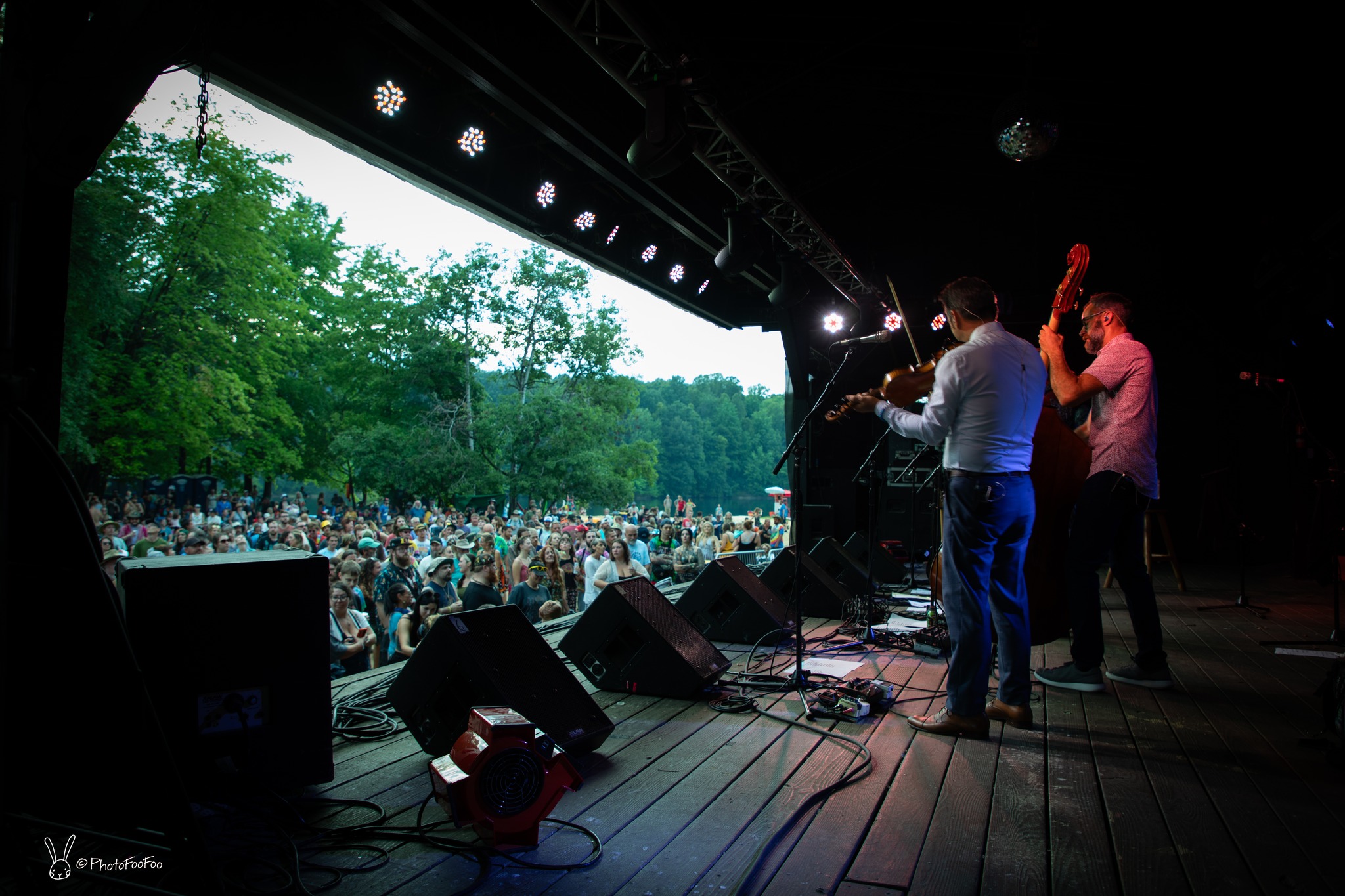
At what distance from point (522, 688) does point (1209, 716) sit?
100 inches

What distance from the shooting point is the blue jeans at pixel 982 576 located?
2496mm

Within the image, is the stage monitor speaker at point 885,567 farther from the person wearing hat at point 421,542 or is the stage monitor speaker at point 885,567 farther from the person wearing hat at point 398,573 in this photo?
the person wearing hat at point 421,542

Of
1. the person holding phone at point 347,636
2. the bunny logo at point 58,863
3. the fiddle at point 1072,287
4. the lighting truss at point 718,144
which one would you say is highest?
the lighting truss at point 718,144

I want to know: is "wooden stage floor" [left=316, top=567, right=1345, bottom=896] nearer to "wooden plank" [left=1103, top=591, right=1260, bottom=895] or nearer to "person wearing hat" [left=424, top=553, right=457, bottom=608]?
"wooden plank" [left=1103, top=591, right=1260, bottom=895]

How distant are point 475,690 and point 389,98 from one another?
10.5 ft

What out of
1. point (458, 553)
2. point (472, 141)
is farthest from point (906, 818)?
point (458, 553)

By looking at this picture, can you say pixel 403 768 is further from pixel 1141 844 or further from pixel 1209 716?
pixel 1209 716

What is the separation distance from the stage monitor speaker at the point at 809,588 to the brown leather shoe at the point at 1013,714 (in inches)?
90.6

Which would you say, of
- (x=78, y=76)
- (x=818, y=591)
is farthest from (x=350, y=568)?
(x=78, y=76)

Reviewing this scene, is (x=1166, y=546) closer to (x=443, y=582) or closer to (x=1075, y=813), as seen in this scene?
(x=1075, y=813)

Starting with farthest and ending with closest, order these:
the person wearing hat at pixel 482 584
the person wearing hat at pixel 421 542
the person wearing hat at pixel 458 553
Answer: the person wearing hat at pixel 421 542
the person wearing hat at pixel 458 553
the person wearing hat at pixel 482 584

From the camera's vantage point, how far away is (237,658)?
2.16 metres

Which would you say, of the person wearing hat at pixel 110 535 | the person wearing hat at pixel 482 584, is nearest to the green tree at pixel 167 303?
the person wearing hat at pixel 110 535

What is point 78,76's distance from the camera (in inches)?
86.7
